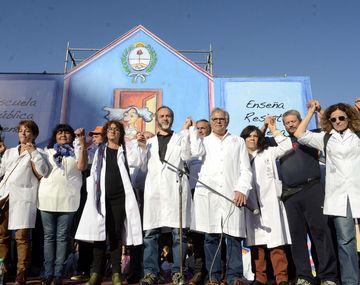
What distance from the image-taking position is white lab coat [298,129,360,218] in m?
3.09

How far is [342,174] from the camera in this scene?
3.18 metres

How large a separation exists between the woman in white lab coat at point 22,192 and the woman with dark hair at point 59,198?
0.38 ft

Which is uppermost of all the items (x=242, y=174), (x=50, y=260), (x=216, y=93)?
(x=216, y=93)

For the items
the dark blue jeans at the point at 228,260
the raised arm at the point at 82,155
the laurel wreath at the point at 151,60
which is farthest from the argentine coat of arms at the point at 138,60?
the dark blue jeans at the point at 228,260

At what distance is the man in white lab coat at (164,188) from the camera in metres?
3.47

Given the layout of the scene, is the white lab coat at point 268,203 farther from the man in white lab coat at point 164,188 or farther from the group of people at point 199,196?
the man in white lab coat at point 164,188

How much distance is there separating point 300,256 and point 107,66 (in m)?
6.13

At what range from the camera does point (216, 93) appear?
7.75 m

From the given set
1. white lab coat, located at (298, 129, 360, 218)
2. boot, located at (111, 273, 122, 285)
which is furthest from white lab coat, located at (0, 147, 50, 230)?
white lab coat, located at (298, 129, 360, 218)

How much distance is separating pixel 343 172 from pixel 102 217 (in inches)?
92.3

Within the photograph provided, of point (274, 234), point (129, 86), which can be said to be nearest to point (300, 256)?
point (274, 234)

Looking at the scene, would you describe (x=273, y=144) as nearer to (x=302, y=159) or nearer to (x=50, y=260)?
(x=302, y=159)

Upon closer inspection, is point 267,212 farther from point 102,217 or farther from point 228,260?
point 102,217

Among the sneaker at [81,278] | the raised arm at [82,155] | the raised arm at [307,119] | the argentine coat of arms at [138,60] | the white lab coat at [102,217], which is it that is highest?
the argentine coat of arms at [138,60]
